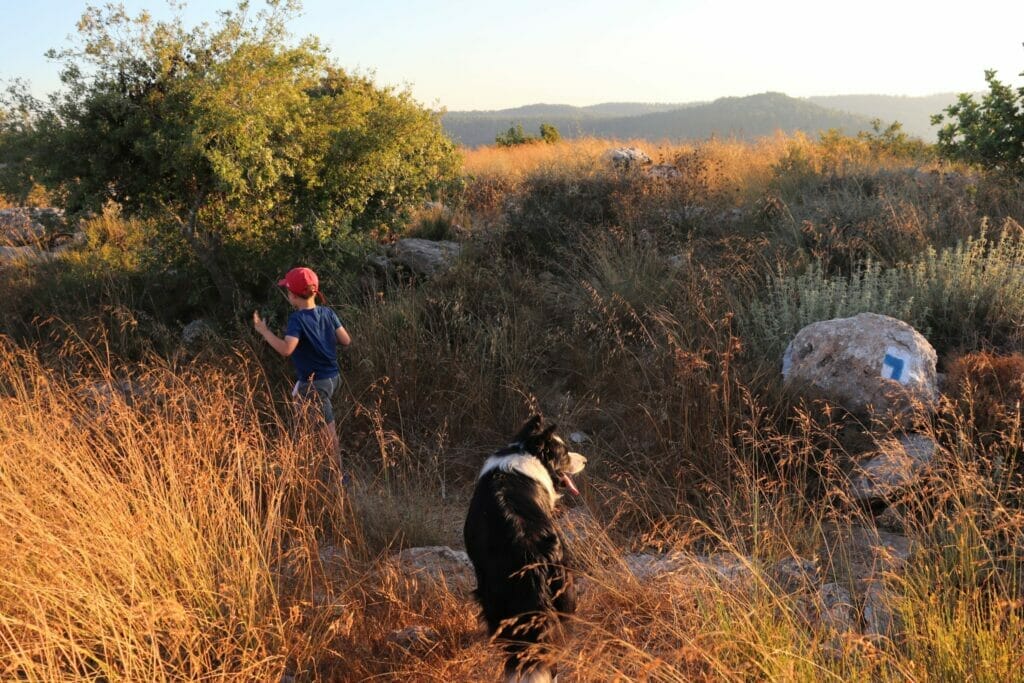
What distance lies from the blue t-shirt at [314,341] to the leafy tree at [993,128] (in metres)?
8.35

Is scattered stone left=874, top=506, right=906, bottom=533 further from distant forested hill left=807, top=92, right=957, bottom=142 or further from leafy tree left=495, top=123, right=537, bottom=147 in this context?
distant forested hill left=807, top=92, right=957, bottom=142

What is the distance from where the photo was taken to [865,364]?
4410mm

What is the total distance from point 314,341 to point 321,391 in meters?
0.36

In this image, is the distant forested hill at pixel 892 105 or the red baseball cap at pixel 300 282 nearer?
the red baseball cap at pixel 300 282

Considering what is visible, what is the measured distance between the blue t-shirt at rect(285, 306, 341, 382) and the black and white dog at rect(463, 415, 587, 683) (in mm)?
2014

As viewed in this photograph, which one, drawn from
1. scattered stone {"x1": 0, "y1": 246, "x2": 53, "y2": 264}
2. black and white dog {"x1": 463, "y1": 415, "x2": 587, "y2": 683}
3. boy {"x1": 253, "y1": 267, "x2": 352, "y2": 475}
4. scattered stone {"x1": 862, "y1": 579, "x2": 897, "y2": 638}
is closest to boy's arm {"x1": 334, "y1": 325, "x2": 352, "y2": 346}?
boy {"x1": 253, "y1": 267, "x2": 352, "y2": 475}

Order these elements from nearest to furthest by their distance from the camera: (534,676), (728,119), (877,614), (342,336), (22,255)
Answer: (534,676), (877,614), (342,336), (22,255), (728,119)

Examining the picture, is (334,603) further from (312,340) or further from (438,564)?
(312,340)

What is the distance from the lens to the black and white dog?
2424 mm

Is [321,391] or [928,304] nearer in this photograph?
[321,391]

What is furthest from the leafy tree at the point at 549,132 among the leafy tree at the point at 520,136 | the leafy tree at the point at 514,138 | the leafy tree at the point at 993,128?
the leafy tree at the point at 993,128

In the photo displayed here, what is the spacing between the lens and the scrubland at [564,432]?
235 cm

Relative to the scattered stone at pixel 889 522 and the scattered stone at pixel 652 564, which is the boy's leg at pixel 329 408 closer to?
the scattered stone at pixel 652 564

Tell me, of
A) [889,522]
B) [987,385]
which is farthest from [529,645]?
[987,385]
